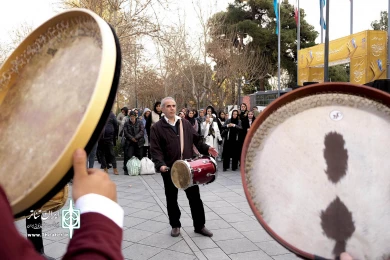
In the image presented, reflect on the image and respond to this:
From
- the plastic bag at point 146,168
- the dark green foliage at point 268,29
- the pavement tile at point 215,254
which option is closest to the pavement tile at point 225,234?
the pavement tile at point 215,254

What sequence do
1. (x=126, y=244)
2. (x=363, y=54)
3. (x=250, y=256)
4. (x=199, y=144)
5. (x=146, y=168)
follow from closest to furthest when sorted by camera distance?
(x=250, y=256)
(x=126, y=244)
(x=199, y=144)
(x=146, y=168)
(x=363, y=54)

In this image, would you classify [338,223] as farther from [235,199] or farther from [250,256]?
[235,199]

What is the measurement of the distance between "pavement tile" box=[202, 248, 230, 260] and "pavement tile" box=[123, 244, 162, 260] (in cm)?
56

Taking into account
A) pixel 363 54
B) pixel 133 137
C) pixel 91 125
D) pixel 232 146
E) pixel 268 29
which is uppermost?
pixel 268 29

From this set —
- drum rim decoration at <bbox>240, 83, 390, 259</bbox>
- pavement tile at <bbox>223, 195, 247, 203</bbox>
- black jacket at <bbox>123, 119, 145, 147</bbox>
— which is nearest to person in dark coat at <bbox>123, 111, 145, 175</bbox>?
black jacket at <bbox>123, 119, 145, 147</bbox>

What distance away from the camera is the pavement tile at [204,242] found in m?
4.14

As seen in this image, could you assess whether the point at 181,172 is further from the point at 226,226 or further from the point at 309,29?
the point at 309,29

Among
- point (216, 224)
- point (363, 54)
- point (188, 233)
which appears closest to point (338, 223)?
point (188, 233)

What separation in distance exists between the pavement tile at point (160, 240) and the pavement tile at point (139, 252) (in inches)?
4.0

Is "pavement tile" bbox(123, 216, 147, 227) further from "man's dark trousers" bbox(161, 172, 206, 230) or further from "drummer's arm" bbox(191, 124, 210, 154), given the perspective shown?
"drummer's arm" bbox(191, 124, 210, 154)

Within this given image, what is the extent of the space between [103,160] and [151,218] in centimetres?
416

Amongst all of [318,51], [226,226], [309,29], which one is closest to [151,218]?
[226,226]

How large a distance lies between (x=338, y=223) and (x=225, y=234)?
137 inches

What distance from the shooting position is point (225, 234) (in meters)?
4.51
